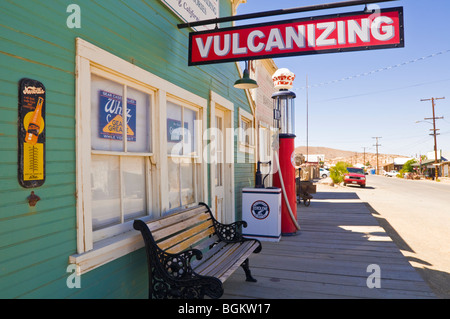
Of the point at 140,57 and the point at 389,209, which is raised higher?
the point at 140,57

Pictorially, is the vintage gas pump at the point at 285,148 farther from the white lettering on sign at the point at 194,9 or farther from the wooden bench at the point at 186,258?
the wooden bench at the point at 186,258

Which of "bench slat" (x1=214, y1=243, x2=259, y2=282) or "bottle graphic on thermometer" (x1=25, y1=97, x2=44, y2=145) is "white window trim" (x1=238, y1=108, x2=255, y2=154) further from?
"bottle graphic on thermometer" (x1=25, y1=97, x2=44, y2=145)

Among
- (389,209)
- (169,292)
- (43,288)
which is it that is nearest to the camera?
(43,288)

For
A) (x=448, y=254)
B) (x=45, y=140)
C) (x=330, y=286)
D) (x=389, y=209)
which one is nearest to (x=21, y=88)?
(x=45, y=140)

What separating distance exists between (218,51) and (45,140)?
2119mm

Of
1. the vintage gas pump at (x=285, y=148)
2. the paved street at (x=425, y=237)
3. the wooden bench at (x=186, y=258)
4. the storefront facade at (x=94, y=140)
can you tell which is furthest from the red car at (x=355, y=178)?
the storefront facade at (x=94, y=140)

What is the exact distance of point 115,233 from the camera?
107 inches

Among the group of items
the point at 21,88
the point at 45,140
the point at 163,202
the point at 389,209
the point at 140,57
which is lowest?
the point at 389,209

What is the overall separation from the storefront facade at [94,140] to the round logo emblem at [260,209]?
1.88m

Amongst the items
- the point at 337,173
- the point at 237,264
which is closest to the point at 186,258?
the point at 237,264

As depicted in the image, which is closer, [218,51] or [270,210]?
[218,51]

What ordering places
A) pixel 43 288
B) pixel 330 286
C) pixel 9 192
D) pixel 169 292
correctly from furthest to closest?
pixel 330 286, pixel 169 292, pixel 43 288, pixel 9 192

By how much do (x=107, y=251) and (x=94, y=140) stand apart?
3.11 feet
